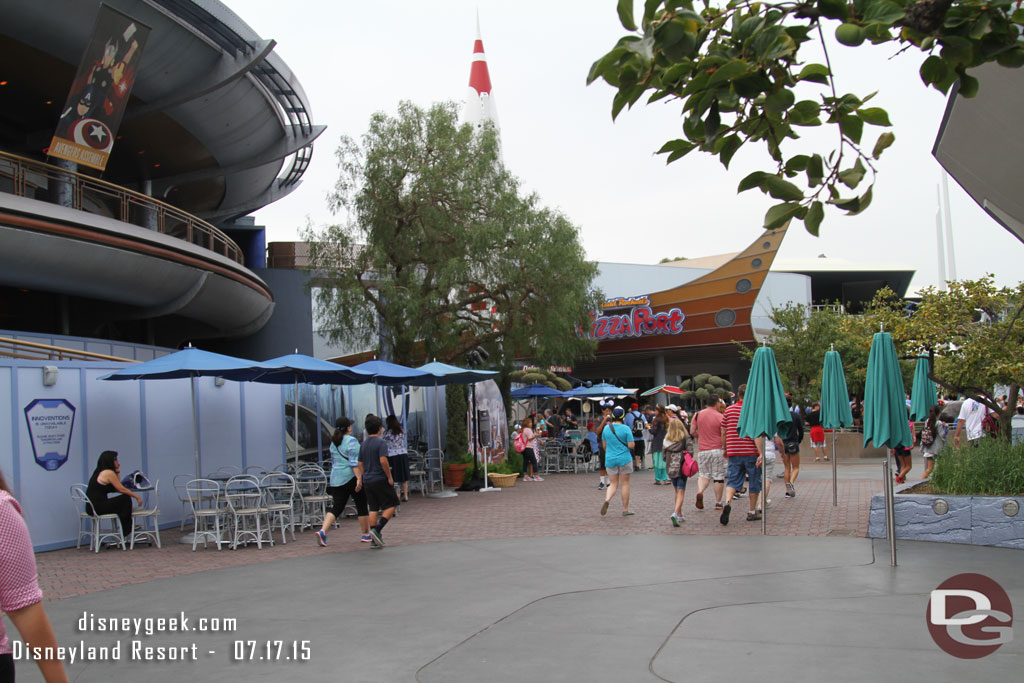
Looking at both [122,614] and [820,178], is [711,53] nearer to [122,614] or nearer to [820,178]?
[820,178]

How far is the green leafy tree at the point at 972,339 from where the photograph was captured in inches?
462

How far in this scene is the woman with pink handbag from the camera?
11867 mm

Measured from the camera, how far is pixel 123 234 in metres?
20.0

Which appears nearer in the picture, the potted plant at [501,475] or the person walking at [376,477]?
the person walking at [376,477]

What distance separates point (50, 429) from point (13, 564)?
9509mm

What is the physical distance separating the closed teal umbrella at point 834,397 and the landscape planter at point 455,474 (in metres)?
8.94

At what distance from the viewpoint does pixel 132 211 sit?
71.1 feet

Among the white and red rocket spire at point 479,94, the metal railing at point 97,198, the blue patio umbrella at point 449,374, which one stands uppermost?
the white and red rocket spire at point 479,94

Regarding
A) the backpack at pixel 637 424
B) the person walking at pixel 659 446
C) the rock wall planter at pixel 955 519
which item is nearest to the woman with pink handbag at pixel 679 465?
the rock wall planter at pixel 955 519

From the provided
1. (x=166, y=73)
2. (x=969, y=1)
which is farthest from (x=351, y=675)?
(x=166, y=73)

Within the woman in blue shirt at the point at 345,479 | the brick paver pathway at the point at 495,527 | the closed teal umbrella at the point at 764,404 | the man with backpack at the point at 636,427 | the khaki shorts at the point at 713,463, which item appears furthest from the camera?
the man with backpack at the point at 636,427

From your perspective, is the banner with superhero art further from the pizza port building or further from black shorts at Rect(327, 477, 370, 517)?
the pizza port building

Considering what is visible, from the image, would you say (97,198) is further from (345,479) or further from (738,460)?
(738,460)

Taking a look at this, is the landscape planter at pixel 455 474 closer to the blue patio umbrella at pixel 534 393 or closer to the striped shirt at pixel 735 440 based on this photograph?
the blue patio umbrella at pixel 534 393
